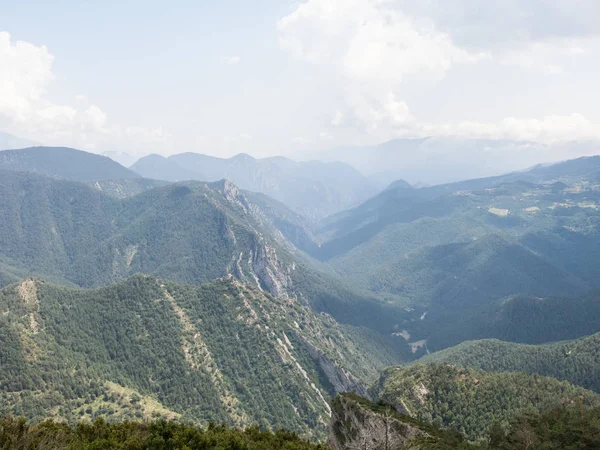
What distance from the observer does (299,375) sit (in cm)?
19575

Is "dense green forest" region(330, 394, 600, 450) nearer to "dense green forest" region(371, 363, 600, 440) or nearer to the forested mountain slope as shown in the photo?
"dense green forest" region(371, 363, 600, 440)

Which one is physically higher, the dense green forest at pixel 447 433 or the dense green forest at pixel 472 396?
the dense green forest at pixel 447 433

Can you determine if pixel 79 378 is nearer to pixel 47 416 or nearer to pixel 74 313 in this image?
pixel 47 416

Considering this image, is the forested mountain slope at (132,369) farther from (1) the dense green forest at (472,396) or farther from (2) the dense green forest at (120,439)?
(2) the dense green forest at (120,439)

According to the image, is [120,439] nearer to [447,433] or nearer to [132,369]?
[447,433]

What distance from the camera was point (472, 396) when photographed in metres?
125

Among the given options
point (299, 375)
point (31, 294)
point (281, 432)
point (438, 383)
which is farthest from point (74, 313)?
point (438, 383)

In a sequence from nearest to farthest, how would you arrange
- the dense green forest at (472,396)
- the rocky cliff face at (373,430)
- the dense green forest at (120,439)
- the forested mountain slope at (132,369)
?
→ the dense green forest at (120,439)
the rocky cliff face at (373,430)
the dense green forest at (472,396)
the forested mountain slope at (132,369)

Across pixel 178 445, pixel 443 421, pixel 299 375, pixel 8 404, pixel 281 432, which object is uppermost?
pixel 178 445

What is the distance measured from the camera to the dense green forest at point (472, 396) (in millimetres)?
117250

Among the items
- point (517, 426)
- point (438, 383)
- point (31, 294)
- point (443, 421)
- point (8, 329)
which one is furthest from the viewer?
point (31, 294)

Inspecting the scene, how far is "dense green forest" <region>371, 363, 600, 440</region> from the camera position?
117250 mm

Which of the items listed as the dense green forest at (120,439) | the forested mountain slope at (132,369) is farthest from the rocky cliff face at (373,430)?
the forested mountain slope at (132,369)

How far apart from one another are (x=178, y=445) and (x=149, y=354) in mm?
125076
